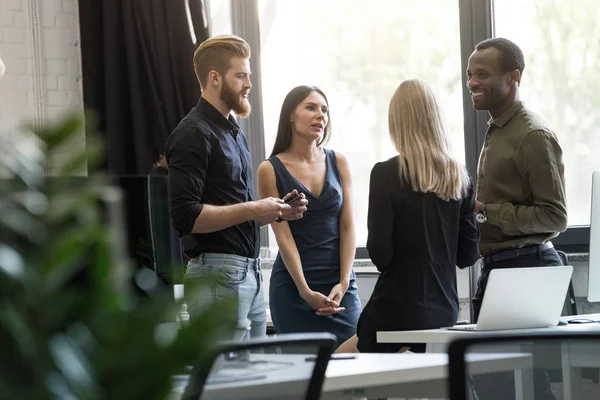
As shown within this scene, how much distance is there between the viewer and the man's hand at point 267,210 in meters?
3.08

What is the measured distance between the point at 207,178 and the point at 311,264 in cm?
64

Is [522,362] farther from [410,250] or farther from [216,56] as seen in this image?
[216,56]

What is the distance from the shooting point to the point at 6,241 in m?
0.30

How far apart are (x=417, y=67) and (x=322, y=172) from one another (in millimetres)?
1403

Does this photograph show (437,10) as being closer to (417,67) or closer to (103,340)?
(417,67)

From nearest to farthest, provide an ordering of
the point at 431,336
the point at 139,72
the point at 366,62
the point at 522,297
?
the point at 522,297, the point at 431,336, the point at 139,72, the point at 366,62

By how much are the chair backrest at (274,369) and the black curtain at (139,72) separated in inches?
135

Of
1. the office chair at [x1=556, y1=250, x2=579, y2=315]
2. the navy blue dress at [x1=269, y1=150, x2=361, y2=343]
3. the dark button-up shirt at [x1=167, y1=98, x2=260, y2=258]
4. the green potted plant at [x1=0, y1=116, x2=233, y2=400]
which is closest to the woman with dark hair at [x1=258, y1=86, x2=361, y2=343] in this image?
the navy blue dress at [x1=269, y1=150, x2=361, y2=343]

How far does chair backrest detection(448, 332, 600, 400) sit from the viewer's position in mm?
1324

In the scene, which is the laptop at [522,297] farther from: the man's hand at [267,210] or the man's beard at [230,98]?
the man's beard at [230,98]

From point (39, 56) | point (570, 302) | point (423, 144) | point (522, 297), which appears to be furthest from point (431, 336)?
point (39, 56)

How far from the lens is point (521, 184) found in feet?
10.8

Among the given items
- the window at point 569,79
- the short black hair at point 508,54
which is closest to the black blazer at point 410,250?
the short black hair at point 508,54

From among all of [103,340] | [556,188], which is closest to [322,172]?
[556,188]
